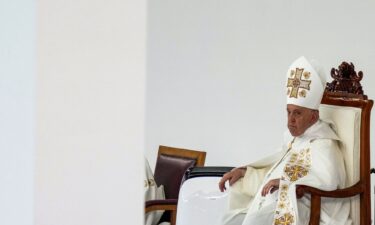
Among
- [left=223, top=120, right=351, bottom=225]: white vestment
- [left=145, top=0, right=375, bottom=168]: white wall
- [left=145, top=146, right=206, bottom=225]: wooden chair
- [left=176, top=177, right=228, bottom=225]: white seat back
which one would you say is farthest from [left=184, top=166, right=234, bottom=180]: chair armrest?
[left=145, top=0, right=375, bottom=168]: white wall

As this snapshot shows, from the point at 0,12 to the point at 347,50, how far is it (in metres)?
2.22

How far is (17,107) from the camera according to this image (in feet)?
0.92

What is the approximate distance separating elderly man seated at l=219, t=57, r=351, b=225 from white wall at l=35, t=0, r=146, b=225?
129 cm

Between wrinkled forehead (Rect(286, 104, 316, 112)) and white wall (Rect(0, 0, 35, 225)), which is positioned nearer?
white wall (Rect(0, 0, 35, 225))

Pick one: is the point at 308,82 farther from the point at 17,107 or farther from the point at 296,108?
the point at 17,107

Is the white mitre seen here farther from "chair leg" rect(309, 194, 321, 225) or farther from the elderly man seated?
"chair leg" rect(309, 194, 321, 225)

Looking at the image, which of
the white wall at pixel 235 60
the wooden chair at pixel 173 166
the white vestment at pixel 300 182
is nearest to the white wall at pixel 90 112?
the white vestment at pixel 300 182

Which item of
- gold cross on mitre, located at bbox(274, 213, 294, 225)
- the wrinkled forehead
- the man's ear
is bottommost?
gold cross on mitre, located at bbox(274, 213, 294, 225)

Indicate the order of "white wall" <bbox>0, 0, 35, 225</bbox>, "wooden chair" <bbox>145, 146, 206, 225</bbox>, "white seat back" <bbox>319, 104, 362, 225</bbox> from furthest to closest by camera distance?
"wooden chair" <bbox>145, 146, 206, 225</bbox> → "white seat back" <bbox>319, 104, 362, 225</bbox> → "white wall" <bbox>0, 0, 35, 225</bbox>

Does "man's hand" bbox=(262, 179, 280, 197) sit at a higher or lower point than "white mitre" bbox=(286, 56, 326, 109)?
lower

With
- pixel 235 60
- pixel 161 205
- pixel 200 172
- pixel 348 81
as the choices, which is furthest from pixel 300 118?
pixel 235 60

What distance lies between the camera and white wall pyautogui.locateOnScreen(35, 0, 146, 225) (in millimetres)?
277

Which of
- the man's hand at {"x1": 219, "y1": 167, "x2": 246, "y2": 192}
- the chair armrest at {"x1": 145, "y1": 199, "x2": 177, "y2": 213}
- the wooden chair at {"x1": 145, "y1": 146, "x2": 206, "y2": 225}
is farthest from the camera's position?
the wooden chair at {"x1": 145, "y1": 146, "x2": 206, "y2": 225}

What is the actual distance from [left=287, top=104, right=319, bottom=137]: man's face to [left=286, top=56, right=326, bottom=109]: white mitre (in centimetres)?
2
